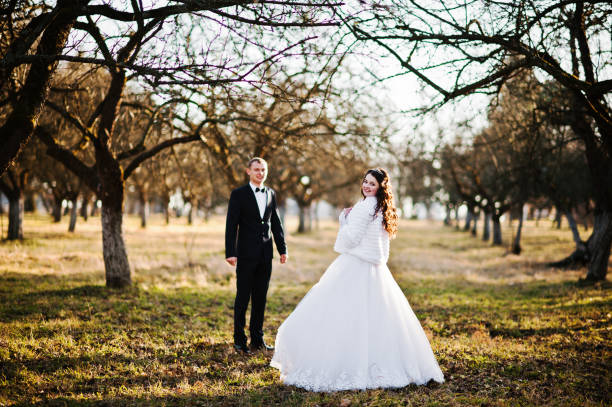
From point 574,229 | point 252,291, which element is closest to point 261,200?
point 252,291

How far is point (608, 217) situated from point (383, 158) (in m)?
6.77

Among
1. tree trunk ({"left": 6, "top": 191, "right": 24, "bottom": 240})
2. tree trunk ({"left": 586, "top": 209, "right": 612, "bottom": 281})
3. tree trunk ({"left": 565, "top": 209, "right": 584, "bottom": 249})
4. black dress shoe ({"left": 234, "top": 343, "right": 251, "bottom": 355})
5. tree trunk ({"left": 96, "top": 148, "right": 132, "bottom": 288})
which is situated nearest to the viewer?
black dress shoe ({"left": 234, "top": 343, "right": 251, "bottom": 355})

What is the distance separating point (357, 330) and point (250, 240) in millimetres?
1875

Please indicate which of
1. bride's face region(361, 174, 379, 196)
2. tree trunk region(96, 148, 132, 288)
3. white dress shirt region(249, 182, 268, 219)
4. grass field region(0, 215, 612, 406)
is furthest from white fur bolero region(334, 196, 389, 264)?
tree trunk region(96, 148, 132, 288)

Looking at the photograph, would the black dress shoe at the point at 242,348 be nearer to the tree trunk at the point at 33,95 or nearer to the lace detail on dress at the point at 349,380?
the lace detail on dress at the point at 349,380

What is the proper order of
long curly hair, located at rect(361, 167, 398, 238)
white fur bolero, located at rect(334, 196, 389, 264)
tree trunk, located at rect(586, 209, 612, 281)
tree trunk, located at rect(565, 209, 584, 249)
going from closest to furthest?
white fur bolero, located at rect(334, 196, 389, 264)
long curly hair, located at rect(361, 167, 398, 238)
tree trunk, located at rect(586, 209, 612, 281)
tree trunk, located at rect(565, 209, 584, 249)

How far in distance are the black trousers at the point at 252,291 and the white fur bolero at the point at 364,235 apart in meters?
1.34

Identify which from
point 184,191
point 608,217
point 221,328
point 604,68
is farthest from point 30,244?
point 608,217

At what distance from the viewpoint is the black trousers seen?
513cm

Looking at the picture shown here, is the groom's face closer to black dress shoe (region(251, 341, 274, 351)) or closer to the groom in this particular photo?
the groom

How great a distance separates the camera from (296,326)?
13.9 feet

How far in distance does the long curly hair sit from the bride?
1 centimetres

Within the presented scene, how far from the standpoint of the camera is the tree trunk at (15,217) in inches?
635

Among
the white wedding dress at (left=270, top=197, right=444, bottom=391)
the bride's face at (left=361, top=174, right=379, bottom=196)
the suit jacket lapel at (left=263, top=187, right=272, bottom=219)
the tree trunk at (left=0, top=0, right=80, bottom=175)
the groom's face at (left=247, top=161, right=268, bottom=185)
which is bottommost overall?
the white wedding dress at (left=270, top=197, right=444, bottom=391)
